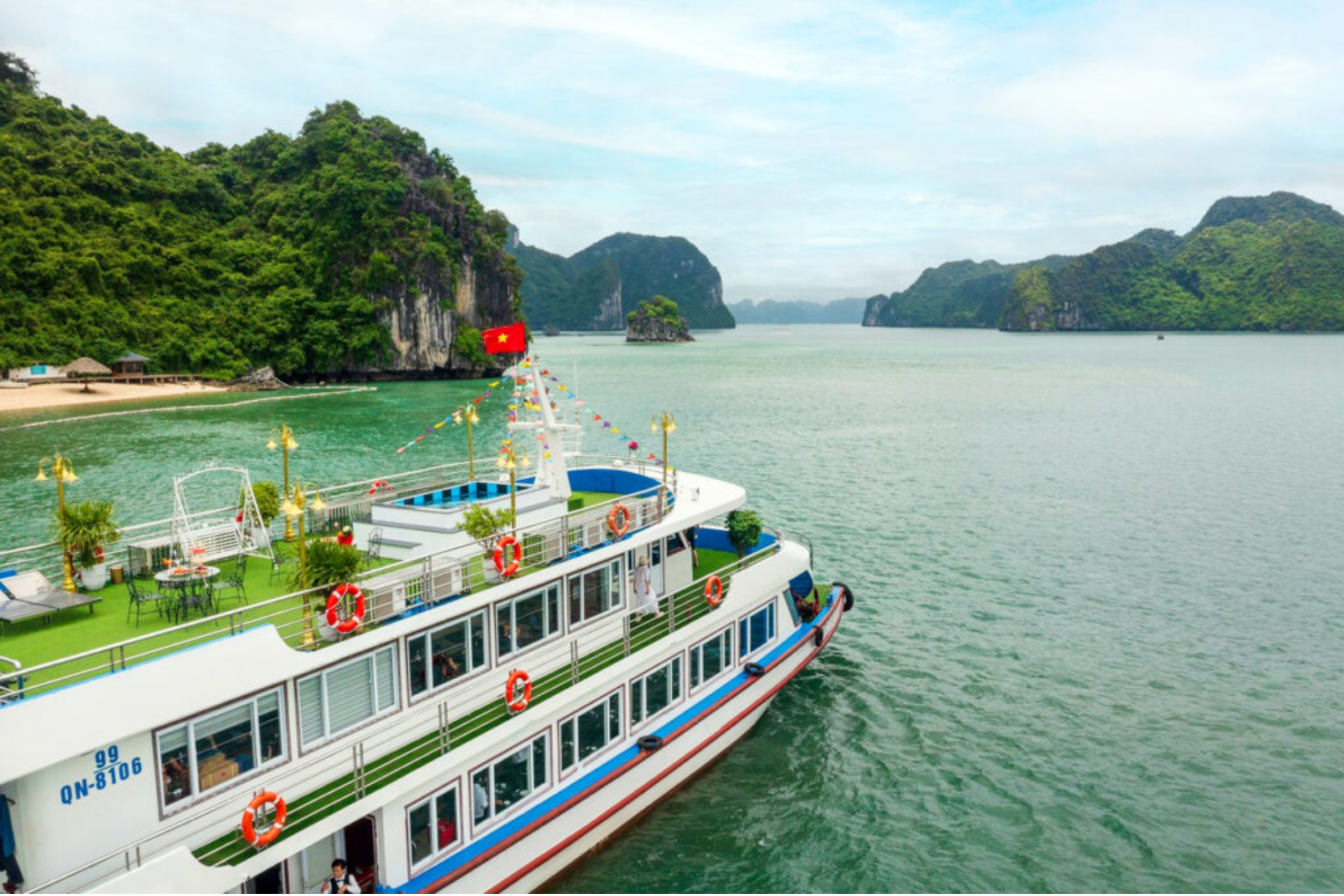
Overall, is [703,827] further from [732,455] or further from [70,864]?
[732,455]

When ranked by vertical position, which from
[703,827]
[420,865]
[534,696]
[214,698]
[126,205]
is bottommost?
[703,827]

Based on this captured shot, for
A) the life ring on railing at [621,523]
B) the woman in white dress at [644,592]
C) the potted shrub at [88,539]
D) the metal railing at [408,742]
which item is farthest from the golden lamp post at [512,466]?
the potted shrub at [88,539]

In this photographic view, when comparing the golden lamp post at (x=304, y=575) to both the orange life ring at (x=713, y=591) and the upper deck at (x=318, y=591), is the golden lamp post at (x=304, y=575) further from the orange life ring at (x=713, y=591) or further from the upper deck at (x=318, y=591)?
the orange life ring at (x=713, y=591)

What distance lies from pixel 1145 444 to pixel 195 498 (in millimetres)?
54293

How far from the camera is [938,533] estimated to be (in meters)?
33.2

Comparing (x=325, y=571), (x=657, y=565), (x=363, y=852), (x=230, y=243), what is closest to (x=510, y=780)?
(x=363, y=852)

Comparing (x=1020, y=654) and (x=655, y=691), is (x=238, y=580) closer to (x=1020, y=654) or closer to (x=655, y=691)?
(x=655, y=691)

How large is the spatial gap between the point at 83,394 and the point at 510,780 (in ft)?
288

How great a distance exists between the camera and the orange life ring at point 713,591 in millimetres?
16641

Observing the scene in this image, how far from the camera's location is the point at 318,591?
11234 mm

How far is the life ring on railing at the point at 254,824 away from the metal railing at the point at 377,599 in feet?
6.30

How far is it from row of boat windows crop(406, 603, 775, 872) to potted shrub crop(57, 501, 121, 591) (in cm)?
647

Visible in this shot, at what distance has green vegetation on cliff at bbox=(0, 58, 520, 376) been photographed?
88.6 m

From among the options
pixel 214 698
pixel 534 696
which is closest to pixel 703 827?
pixel 534 696
